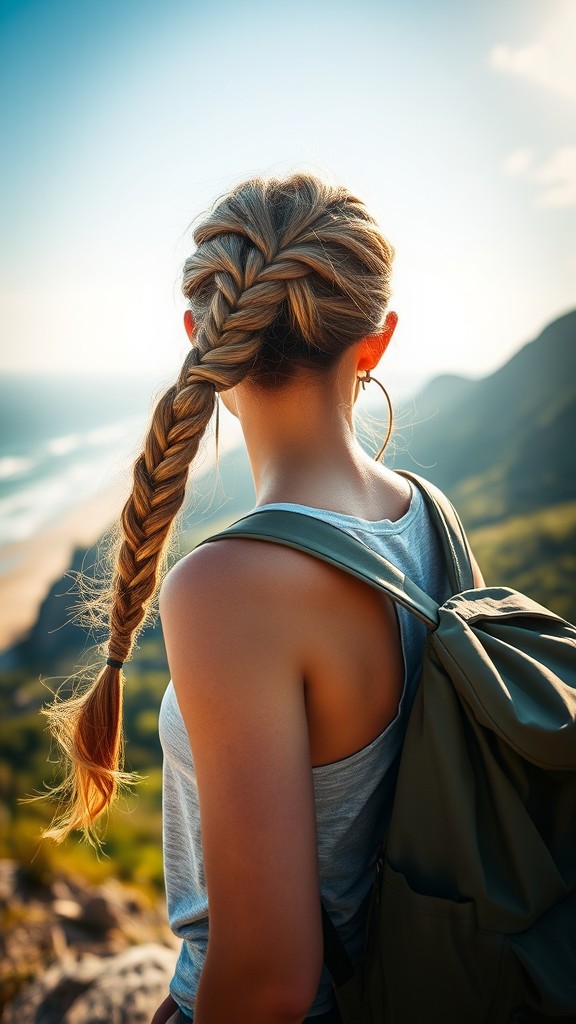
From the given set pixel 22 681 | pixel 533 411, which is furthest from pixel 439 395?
pixel 22 681

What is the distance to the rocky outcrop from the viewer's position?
91.2 inches

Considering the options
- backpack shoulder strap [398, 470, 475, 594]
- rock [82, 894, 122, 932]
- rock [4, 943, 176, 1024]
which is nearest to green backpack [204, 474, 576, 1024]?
backpack shoulder strap [398, 470, 475, 594]

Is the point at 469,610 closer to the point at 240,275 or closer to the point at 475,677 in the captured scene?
the point at 475,677

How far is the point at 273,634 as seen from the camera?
946 mm

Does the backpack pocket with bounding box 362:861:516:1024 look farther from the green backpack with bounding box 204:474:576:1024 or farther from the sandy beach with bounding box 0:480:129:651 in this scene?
the sandy beach with bounding box 0:480:129:651

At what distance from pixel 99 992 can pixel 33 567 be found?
53.7ft

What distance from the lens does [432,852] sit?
1.05 meters

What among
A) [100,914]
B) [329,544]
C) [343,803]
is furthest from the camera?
[100,914]

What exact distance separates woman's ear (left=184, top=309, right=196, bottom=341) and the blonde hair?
0.04 meters

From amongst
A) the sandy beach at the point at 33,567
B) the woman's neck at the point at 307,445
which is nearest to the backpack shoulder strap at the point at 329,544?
the woman's neck at the point at 307,445

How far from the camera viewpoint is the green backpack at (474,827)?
100cm

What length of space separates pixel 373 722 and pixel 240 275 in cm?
85

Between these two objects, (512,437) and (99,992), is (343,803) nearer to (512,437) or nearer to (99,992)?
(99,992)

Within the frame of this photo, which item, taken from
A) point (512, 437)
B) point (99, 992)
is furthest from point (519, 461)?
point (99, 992)
